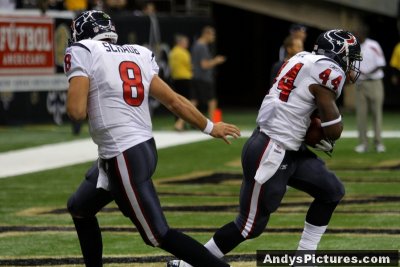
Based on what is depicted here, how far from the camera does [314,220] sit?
7461 millimetres

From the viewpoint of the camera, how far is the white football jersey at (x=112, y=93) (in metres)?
6.82

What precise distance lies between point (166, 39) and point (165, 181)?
12604 mm

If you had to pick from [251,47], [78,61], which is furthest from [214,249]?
[251,47]

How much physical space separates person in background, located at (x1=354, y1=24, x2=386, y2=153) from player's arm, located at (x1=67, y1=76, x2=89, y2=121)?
398 inches

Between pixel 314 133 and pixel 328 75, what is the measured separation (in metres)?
0.42

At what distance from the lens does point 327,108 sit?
7.26 metres

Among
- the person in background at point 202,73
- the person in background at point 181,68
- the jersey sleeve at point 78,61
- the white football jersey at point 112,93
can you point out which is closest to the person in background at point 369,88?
the person in background at point 202,73

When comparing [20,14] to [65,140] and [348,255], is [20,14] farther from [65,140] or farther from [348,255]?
[348,255]

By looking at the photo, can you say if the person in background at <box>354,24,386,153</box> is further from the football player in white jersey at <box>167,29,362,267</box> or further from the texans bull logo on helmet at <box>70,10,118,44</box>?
the texans bull logo on helmet at <box>70,10,118,44</box>

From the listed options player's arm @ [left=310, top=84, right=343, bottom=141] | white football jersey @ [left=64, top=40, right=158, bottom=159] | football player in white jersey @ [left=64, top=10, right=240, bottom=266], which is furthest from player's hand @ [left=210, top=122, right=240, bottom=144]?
player's arm @ [left=310, top=84, right=343, bottom=141]

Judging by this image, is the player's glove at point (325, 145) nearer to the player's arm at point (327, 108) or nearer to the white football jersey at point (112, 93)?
the player's arm at point (327, 108)

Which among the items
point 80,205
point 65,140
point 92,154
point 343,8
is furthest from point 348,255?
point 343,8

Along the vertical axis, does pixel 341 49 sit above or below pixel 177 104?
above

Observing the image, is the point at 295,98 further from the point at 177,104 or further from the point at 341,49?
the point at 177,104
